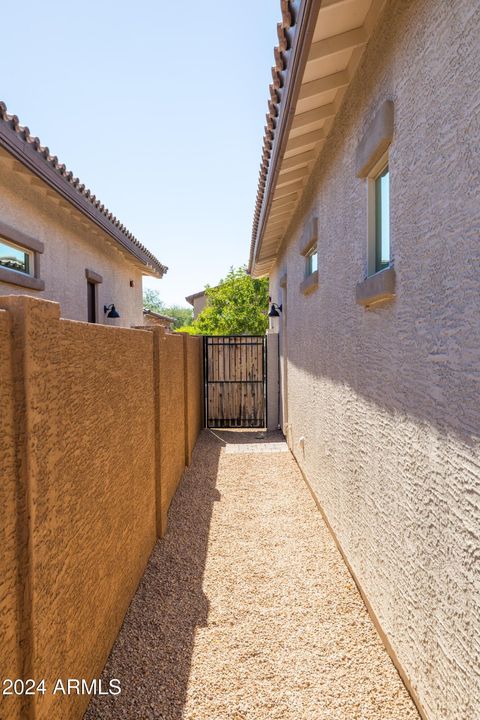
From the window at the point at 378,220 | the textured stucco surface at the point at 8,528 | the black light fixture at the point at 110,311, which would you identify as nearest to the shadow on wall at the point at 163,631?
the textured stucco surface at the point at 8,528

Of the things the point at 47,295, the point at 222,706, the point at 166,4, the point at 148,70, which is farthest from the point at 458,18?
the point at 148,70

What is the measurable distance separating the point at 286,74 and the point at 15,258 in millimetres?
4830

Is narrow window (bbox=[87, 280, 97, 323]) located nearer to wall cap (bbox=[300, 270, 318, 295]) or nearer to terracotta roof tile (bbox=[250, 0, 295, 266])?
wall cap (bbox=[300, 270, 318, 295])

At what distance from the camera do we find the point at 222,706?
2730 mm

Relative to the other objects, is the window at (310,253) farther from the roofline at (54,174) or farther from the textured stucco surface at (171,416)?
the roofline at (54,174)

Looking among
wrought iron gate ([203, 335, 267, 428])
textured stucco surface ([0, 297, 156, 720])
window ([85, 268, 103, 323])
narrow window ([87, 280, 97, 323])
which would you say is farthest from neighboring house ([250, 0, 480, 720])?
wrought iron gate ([203, 335, 267, 428])

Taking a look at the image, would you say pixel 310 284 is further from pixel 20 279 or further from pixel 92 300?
pixel 92 300

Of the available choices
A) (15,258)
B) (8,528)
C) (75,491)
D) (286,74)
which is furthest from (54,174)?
(8,528)

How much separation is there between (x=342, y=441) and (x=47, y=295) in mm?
5416

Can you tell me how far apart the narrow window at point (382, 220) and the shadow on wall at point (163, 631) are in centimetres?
309

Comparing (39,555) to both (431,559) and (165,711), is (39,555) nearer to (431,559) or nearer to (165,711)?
(165,711)

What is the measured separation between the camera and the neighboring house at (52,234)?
19.2ft

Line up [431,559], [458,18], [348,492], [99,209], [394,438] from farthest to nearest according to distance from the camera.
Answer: [99,209] < [348,492] < [394,438] < [431,559] < [458,18]

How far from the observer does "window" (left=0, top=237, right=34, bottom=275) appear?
20.7ft
